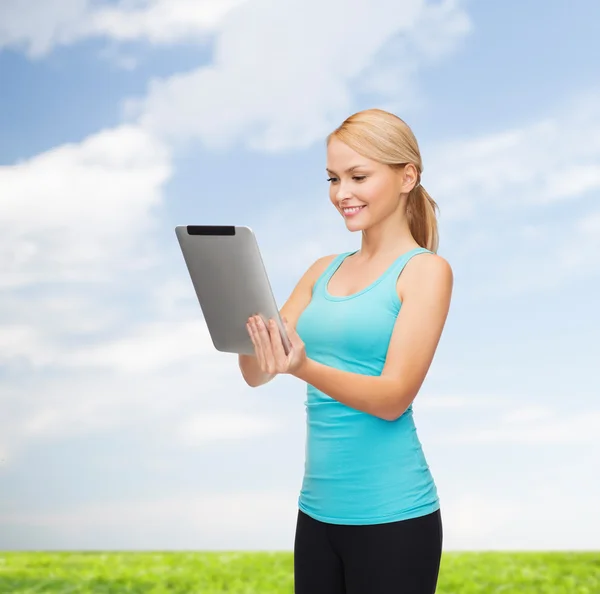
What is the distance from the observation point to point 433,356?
1.52 m

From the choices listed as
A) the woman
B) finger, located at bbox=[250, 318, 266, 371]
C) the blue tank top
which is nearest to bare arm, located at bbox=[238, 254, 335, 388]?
the woman

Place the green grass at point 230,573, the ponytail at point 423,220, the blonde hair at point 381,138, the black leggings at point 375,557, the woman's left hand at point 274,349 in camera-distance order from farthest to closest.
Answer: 1. the green grass at point 230,573
2. the ponytail at point 423,220
3. the blonde hair at point 381,138
4. the black leggings at point 375,557
5. the woman's left hand at point 274,349

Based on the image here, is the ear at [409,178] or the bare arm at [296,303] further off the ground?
the ear at [409,178]

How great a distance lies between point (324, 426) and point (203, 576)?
2.50m

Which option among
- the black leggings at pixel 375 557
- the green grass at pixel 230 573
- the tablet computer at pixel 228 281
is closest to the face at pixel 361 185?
the tablet computer at pixel 228 281

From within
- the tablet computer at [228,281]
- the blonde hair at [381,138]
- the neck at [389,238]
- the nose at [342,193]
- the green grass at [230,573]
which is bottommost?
the green grass at [230,573]

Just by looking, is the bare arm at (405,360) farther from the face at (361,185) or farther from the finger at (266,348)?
the face at (361,185)

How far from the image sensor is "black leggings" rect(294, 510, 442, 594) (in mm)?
1486

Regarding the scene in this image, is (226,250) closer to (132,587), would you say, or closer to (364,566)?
(364,566)

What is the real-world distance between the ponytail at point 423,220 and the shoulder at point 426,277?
6.4 inches

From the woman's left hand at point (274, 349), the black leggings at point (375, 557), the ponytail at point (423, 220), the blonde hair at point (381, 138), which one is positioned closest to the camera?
the woman's left hand at point (274, 349)

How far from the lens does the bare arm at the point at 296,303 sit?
1655mm

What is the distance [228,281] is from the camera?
4.75ft

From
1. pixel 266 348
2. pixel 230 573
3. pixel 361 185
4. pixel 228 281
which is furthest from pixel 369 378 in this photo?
pixel 230 573
